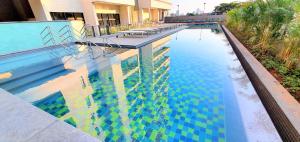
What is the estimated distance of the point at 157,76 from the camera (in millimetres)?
4820

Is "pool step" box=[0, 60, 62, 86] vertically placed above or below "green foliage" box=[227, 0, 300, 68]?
below

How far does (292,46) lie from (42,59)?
9.36 metres

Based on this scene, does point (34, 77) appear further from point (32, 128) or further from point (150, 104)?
point (150, 104)

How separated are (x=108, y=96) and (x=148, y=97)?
38.8 inches

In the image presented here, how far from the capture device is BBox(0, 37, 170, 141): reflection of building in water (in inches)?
104

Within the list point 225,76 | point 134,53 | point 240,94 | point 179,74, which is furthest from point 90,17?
point 240,94

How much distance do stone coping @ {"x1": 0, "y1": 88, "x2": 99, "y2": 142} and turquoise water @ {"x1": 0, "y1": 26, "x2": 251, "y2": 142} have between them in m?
0.69

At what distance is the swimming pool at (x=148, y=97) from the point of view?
8.08ft

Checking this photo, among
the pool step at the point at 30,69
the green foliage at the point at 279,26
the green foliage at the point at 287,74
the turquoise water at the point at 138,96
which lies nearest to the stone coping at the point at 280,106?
the green foliage at the point at 287,74

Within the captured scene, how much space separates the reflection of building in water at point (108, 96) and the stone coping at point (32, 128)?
2.24ft

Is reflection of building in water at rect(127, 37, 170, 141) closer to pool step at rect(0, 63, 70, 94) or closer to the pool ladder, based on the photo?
pool step at rect(0, 63, 70, 94)

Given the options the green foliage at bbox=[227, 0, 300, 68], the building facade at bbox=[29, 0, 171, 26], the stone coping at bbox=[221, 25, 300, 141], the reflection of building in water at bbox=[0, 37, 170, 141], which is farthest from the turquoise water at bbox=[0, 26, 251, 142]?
the building facade at bbox=[29, 0, 171, 26]

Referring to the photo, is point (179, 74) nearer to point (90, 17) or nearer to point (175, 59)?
point (175, 59)

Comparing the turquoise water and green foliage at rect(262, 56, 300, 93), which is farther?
green foliage at rect(262, 56, 300, 93)
